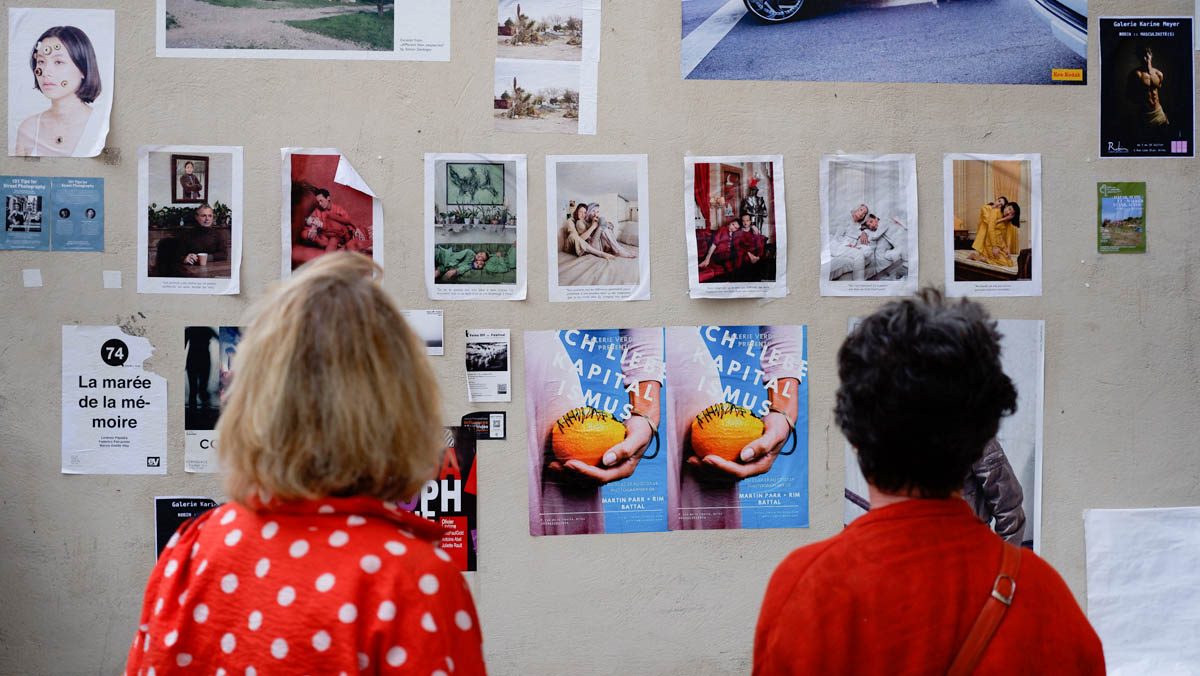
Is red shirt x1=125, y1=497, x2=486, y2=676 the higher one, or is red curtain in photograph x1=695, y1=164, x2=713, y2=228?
red curtain in photograph x1=695, y1=164, x2=713, y2=228

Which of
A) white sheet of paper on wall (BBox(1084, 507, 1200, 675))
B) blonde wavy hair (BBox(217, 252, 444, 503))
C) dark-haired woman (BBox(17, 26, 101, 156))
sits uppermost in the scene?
dark-haired woman (BBox(17, 26, 101, 156))

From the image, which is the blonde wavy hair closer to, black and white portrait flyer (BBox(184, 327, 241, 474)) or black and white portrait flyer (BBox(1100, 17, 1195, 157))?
black and white portrait flyer (BBox(184, 327, 241, 474))

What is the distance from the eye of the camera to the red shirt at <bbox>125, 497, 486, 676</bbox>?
1.42m

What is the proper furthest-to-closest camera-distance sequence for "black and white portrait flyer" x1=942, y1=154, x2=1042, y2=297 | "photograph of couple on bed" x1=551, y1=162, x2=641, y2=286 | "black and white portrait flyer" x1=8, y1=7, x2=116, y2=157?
"black and white portrait flyer" x1=942, y1=154, x2=1042, y2=297 < "photograph of couple on bed" x1=551, y1=162, x2=641, y2=286 < "black and white portrait flyer" x1=8, y1=7, x2=116, y2=157

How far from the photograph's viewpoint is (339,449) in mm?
1470

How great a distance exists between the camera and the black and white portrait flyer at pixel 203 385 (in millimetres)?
3275

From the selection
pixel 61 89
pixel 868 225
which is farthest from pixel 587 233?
pixel 61 89

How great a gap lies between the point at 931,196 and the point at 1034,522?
1.27 m

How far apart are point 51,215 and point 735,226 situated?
2.40 metres

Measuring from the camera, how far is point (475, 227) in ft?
11.0

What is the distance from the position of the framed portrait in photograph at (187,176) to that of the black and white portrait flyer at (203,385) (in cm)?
46

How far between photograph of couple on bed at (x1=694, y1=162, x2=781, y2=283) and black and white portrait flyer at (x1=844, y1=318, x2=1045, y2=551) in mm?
886

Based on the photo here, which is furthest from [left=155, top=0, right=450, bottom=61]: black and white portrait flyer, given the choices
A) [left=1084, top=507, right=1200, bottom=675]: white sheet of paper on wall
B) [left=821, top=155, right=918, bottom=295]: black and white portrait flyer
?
[left=1084, top=507, right=1200, bottom=675]: white sheet of paper on wall

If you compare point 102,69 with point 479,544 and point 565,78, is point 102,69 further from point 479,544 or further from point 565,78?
point 479,544
